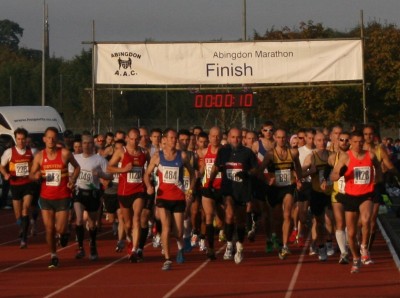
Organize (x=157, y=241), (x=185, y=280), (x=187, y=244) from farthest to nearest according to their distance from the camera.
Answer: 1. (x=157, y=241)
2. (x=187, y=244)
3. (x=185, y=280)

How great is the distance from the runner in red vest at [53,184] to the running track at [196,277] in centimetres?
Answer: 60

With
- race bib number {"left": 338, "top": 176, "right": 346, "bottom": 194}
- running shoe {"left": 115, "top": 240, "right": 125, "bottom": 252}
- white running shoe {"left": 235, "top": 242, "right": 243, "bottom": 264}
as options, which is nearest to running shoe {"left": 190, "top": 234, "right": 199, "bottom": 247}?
running shoe {"left": 115, "top": 240, "right": 125, "bottom": 252}

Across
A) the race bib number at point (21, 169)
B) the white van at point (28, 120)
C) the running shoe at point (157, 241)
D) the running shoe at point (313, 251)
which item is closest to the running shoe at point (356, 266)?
the running shoe at point (313, 251)

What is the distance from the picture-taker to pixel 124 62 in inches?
1455

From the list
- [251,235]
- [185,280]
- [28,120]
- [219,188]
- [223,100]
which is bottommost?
[185,280]

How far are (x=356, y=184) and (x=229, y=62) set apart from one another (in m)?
20.4

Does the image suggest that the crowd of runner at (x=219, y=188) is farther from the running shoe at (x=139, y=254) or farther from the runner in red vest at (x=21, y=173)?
the runner in red vest at (x=21, y=173)

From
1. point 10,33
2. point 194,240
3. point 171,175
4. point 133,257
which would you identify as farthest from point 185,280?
point 10,33

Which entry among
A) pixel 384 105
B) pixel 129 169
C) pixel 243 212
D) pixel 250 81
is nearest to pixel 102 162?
pixel 129 169

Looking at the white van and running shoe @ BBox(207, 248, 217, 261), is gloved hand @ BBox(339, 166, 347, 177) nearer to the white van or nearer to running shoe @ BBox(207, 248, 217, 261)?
running shoe @ BBox(207, 248, 217, 261)

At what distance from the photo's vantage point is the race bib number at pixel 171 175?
17.5 metres

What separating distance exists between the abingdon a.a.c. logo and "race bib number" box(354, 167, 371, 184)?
20.9 metres

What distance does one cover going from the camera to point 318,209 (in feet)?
61.8

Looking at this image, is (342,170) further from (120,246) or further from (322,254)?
(120,246)
